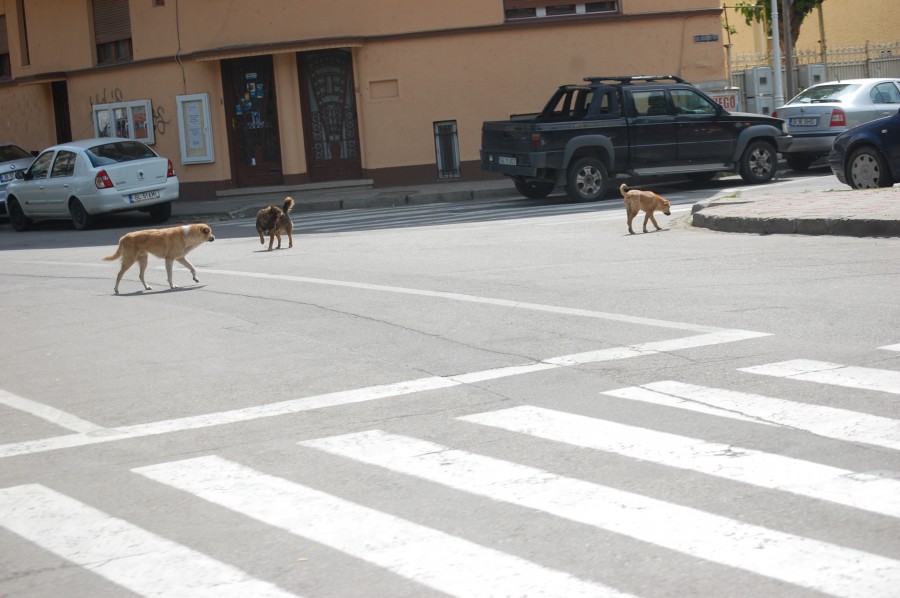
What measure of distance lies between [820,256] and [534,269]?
2.93 m

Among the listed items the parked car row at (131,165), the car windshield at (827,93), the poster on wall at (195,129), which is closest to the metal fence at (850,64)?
the car windshield at (827,93)

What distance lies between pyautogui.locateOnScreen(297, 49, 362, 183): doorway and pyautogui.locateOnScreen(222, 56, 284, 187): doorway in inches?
31.9

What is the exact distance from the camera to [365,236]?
18.2 meters

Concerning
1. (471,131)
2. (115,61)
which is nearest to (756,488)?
(471,131)

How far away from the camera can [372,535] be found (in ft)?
16.1

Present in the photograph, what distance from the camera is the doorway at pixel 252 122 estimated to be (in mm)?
28797

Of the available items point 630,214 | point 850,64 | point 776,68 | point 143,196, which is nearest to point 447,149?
point 143,196

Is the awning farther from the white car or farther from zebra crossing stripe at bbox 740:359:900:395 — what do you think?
zebra crossing stripe at bbox 740:359:900:395

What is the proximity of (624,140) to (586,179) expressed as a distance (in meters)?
1.06

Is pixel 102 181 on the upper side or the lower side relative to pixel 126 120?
lower

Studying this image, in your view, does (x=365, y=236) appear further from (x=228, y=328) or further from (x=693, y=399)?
(x=693, y=399)

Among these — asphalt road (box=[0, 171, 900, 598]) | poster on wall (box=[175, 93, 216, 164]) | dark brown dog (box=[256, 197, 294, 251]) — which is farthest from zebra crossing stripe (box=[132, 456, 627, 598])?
poster on wall (box=[175, 93, 216, 164])

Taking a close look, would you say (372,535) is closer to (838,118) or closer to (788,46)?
(838,118)

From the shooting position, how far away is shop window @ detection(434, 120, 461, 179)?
2842 cm
